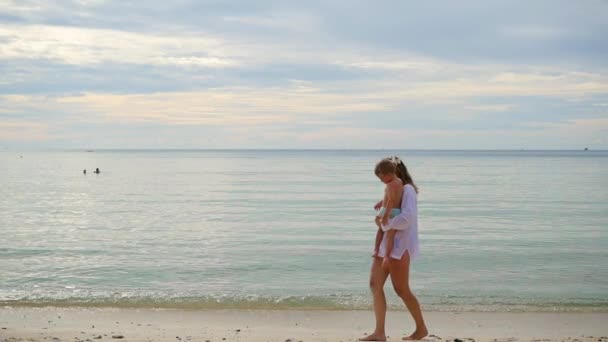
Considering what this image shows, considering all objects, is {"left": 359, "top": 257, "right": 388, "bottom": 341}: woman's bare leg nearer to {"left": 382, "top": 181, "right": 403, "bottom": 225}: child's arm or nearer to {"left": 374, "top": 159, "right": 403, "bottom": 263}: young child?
{"left": 374, "top": 159, "right": 403, "bottom": 263}: young child

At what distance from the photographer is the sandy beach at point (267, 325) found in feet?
27.2

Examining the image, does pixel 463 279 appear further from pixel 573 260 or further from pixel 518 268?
pixel 573 260

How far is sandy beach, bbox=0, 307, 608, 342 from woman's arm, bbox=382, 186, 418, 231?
1.99m

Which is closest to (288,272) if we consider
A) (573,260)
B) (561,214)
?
(573,260)

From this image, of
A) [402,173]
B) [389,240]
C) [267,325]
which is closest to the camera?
[389,240]

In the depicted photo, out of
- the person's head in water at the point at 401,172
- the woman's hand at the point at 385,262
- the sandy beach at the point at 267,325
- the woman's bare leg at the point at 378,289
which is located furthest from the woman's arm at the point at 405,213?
the sandy beach at the point at 267,325

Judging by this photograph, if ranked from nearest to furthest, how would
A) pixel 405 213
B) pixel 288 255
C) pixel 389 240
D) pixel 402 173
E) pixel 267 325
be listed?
pixel 405 213
pixel 389 240
pixel 402 173
pixel 267 325
pixel 288 255

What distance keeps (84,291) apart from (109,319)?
251 cm

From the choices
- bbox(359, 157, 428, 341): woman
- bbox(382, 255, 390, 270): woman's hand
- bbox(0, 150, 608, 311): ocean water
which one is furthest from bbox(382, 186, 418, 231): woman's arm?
bbox(0, 150, 608, 311): ocean water

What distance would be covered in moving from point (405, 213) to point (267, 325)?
12.4 feet

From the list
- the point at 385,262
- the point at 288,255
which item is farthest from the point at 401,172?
the point at 288,255

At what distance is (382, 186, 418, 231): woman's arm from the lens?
666 cm

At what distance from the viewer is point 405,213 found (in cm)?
666

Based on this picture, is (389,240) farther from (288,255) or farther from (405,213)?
(288,255)
